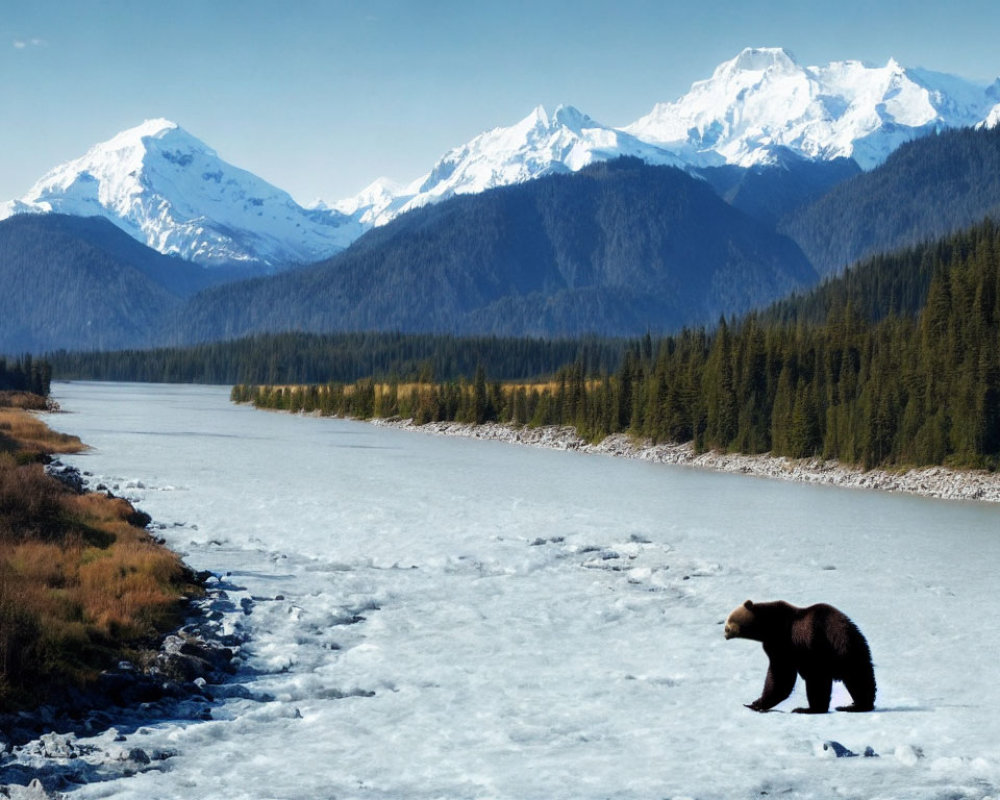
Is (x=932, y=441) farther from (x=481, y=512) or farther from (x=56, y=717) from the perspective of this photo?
(x=56, y=717)

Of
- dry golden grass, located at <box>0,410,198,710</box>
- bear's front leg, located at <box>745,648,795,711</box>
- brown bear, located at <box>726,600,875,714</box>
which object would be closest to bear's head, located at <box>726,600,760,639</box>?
brown bear, located at <box>726,600,875,714</box>

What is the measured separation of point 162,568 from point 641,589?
1199 centimetres

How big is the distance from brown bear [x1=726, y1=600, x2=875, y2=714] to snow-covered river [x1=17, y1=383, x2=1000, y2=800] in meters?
0.48

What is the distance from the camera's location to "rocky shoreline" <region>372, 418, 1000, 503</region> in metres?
65.4

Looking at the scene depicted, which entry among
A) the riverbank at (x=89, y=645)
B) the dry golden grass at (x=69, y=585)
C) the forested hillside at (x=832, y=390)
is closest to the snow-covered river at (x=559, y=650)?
the riverbank at (x=89, y=645)

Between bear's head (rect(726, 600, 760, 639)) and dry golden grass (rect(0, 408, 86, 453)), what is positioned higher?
bear's head (rect(726, 600, 760, 639))

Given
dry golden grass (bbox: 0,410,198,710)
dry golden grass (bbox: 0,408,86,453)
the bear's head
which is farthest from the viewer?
dry golden grass (bbox: 0,408,86,453)

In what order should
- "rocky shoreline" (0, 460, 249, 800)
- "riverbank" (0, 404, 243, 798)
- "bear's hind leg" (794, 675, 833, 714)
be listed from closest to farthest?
"rocky shoreline" (0, 460, 249, 800) → "riverbank" (0, 404, 243, 798) → "bear's hind leg" (794, 675, 833, 714)

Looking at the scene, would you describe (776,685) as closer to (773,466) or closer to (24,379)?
(773,466)

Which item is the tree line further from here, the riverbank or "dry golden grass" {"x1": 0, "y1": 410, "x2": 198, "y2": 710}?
the riverbank

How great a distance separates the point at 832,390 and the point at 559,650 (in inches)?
2691

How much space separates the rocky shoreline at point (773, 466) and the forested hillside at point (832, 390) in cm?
143

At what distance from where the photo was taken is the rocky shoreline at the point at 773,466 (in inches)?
2574

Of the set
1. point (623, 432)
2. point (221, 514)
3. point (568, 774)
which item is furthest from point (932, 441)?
point (568, 774)
